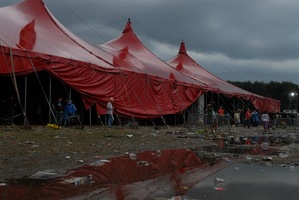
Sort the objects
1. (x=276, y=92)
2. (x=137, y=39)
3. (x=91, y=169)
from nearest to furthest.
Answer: (x=91, y=169), (x=137, y=39), (x=276, y=92)

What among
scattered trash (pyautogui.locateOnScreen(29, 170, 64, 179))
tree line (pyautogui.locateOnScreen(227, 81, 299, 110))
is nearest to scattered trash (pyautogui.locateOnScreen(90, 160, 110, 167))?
scattered trash (pyautogui.locateOnScreen(29, 170, 64, 179))

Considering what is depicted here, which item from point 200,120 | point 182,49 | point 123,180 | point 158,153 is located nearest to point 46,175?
point 123,180

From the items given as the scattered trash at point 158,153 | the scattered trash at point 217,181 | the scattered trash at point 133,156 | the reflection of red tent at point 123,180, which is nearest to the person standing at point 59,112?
the scattered trash at point 158,153

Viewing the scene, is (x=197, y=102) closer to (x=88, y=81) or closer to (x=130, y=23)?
(x=130, y=23)

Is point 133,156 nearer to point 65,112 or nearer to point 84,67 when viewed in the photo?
point 65,112

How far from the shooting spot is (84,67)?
17078 millimetres

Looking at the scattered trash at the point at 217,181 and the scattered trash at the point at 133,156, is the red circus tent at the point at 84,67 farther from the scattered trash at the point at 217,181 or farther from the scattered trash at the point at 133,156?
the scattered trash at the point at 217,181

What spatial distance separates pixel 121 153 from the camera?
8.94 metres

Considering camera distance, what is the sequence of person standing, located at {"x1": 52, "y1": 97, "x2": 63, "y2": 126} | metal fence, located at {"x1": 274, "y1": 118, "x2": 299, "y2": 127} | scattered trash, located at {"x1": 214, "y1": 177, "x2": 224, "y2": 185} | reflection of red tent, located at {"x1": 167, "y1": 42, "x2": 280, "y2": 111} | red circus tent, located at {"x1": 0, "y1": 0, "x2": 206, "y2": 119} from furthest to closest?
reflection of red tent, located at {"x1": 167, "y1": 42, "x2": 280, "y2": 111}, metal fence, located at {"x1": 274, "y1": 118, "x2": 299, "y2": 127}, person standing, located at {"x1": 52, "y1": 97, "x2": 63, "y2": 126}, red circus tent, located at {"x1": 0, "y1": 0, "x2": 206, "y2": 119}, scattered trash, located at {"x1": 214, "y1": 177, "x2": 224, "y2": 185}

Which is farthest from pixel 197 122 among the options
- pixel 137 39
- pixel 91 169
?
pixel 91 169

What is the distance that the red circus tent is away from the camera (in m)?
15.2

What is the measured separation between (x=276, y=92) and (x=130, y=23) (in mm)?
60709

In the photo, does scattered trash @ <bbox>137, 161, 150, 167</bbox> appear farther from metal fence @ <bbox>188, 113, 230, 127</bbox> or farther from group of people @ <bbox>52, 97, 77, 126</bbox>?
metal fence @ <bbox>188, 113, 230, 127</bbox>

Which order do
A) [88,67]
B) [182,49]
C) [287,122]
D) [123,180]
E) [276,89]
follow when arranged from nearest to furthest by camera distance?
1. [123,180]
2. [88,67]
3. [287,122]
4. [182,49]
5. [276,89]
